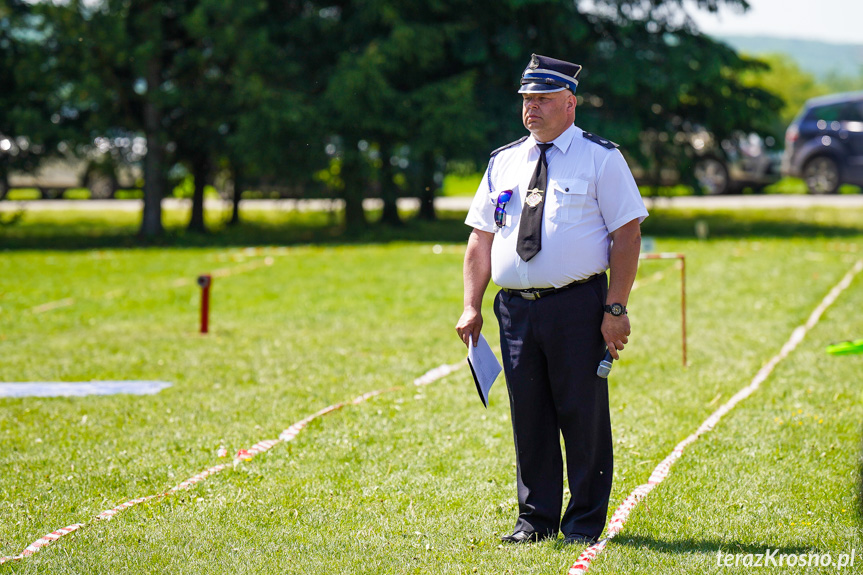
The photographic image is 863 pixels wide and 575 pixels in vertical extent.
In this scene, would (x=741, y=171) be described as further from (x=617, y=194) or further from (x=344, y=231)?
(x=617, y=194)

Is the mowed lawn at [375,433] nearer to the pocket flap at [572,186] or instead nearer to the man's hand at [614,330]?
the man's hand at [614,330]

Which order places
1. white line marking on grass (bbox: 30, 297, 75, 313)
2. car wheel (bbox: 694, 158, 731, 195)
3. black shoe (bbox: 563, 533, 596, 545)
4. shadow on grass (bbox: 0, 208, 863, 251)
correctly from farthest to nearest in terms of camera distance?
car wheel (bbox: 694, 158, 731, 195)
shadow on grass (bbox: 0, 208, 863, 251)
white line marking on grass (bbox: 30, 297, 75, 313)
black shoe (bbox: 563, 533, 596, 545)

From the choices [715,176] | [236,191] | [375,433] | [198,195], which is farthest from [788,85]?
[375,433]

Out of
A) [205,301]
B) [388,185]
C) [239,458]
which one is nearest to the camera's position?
[239,458]

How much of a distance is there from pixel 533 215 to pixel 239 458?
252cm

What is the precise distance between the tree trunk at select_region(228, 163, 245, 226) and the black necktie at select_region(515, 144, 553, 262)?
17806 mm

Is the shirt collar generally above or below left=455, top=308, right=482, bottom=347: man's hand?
above

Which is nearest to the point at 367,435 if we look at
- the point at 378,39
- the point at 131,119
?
the point at 378,39

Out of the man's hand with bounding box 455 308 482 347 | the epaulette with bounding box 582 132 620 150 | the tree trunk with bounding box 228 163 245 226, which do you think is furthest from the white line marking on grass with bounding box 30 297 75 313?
the tree trunk with bounding box 228 163 245 226

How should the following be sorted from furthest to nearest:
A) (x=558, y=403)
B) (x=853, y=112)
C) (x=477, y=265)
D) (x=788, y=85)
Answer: (x=788, y=85)
(x=853, y=112)
(x=477, y=265)
(x=558, y=403)

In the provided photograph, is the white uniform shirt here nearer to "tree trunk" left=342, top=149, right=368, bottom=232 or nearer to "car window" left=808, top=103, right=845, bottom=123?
"tree trunk" left=342, top=149, right=368, bottom=232

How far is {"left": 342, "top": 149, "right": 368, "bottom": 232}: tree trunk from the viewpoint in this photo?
1928 cm

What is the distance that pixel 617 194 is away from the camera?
402 cm

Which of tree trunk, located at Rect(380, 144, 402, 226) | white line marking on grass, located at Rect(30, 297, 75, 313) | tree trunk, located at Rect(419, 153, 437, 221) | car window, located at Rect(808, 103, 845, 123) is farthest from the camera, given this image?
car window, located at Rect(808, 103, 845, 123)
